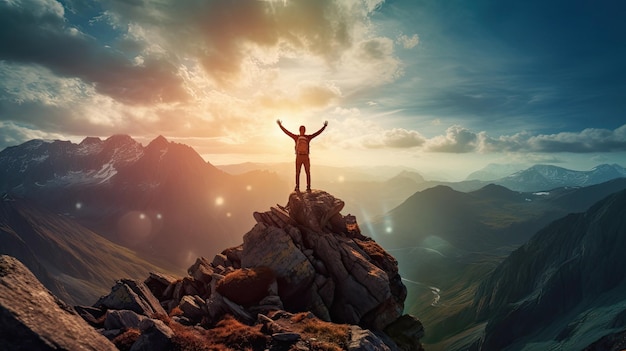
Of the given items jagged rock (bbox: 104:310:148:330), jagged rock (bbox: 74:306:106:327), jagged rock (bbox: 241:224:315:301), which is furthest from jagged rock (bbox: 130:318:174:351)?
jagged rock (bbox: 241:224:315:301)

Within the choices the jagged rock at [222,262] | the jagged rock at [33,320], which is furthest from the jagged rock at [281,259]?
the jagged rock at [33,320]

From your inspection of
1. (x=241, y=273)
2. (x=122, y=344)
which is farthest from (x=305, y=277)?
(x=122, y=344)

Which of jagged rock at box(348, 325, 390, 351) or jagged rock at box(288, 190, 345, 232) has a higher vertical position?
jagged rock at box(288, 190, 345, 232)

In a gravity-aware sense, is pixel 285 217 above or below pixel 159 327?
above

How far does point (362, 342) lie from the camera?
1870cm

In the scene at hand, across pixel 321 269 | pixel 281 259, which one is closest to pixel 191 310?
pixel 281 259

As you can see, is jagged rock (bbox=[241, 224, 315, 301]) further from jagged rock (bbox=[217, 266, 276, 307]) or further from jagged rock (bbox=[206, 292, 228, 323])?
jagged rock (bbox=[206, 292, 228, 323])

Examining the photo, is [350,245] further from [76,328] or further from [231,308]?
[76,328]

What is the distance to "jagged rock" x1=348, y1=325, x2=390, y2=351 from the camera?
59.6 feet

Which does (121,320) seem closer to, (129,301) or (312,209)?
(129,301)

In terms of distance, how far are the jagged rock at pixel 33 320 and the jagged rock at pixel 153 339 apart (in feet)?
7.27

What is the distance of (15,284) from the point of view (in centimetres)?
1202

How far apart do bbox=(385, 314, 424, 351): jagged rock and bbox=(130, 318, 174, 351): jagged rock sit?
75.3 ft

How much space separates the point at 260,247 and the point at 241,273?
195 inches
